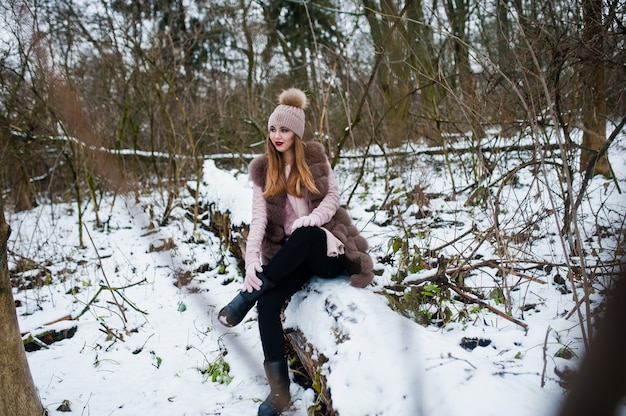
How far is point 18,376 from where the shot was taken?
1641 mm

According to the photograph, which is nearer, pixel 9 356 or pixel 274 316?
pixel 9 356

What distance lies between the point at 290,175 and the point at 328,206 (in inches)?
12.5

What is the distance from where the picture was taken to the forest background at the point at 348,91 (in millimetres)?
1501

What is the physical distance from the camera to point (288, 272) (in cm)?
213

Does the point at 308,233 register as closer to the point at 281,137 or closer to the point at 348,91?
the point at 281,137

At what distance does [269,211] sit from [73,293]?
6.35 ft

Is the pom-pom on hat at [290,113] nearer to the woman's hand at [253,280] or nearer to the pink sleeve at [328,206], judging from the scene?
the pink sleeve at [328,206]

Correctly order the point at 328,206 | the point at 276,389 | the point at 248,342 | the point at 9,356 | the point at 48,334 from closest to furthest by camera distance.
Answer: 1. the point at 9,356
2. the point at 276,389
3. the point at 328,206
4. the point at 248,342
5. the point at 48,334

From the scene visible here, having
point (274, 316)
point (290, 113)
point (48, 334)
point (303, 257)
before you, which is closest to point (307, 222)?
point (303, 257)

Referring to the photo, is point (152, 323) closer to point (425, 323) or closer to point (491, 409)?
point (425, 323)

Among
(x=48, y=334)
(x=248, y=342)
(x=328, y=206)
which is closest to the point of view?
(x=328, y=206)

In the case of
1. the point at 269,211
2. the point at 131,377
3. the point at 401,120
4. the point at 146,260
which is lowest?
the point at 131,377

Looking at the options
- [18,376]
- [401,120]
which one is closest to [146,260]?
[18,376]

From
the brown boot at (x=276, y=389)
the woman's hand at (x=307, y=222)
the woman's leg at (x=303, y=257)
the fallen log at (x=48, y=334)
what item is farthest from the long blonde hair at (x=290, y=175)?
the fallen log at (x=48, y=334)
